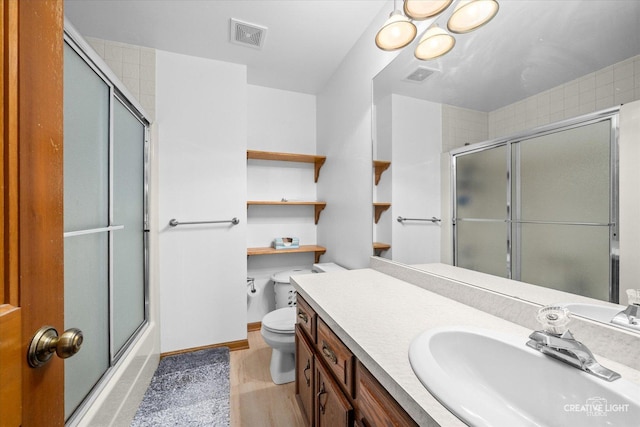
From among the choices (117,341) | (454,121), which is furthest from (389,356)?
(117,341)

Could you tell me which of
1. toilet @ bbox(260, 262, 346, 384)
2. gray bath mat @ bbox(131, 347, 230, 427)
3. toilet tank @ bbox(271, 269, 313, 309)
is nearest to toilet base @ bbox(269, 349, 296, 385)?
toilet @ bbox(260, 262, 346, 384)

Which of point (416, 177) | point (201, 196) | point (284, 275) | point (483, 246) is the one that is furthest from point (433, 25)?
point (284, 275)

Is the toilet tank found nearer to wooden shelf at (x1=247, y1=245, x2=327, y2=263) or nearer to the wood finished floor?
wooden shelf at (x1=247, y1=245, x2=327, y2=263)

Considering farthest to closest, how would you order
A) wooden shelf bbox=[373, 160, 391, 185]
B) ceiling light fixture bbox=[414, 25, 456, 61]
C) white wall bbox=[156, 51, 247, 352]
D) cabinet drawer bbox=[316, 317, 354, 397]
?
1. white wall bbox=[156, 51, 247, 352]
2. wooden shelf bbox=[373, 160, 391, 185]
3. ceiling light fixture bbox=[414, 25, 456, 61]
4. cabinet drawer bbox=[316, 317, 354, 397]

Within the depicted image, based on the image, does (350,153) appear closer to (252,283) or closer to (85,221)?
(252,283)

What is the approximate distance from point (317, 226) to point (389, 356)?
2.05 meters

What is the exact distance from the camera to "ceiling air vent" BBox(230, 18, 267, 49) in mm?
1723

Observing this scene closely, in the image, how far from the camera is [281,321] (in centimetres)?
182

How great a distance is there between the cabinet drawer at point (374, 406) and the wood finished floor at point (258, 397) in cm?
91

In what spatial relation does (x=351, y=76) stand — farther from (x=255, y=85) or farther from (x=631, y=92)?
(x=631, y=92)

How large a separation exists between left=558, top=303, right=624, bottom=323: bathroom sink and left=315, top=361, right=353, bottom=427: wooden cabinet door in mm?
686

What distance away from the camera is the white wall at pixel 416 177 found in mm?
1200

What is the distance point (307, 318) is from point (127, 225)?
46.1 inches

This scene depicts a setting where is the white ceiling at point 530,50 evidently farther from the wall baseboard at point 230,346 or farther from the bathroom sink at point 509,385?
the wall baseboard at point 230,346
